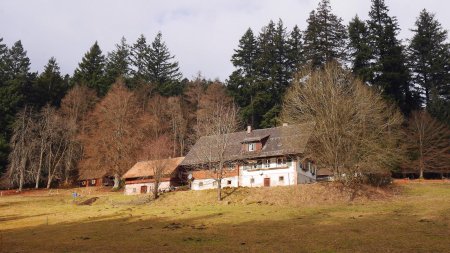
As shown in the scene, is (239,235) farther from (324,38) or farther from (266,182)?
(324,38)

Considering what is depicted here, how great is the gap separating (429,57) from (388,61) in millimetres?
13192

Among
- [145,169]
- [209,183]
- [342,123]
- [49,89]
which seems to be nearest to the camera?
[342,123]

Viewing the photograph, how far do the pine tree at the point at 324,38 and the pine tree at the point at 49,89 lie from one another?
48089mm

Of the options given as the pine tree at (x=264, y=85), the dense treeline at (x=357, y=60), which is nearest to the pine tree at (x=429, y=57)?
the dense treeline at (x=357, y=60)

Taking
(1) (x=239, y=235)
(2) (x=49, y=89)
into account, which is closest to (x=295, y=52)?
(2) (x=49, y=89)

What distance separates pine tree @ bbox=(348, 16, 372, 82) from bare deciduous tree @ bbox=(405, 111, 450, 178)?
36.8 feet

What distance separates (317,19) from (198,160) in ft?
119

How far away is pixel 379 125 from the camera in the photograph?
157 ft

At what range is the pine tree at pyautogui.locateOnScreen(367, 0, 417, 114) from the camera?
68.8 meters

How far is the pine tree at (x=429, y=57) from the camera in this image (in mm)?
75938

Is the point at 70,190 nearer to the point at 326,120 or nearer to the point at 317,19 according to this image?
the point at 326,120

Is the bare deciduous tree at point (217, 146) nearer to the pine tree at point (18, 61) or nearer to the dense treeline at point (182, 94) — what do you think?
the dense treeline at point (182, 94)

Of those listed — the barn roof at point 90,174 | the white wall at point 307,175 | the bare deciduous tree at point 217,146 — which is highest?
the bare deciduous tree at point 217,146

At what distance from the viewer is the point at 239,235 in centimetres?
2638
